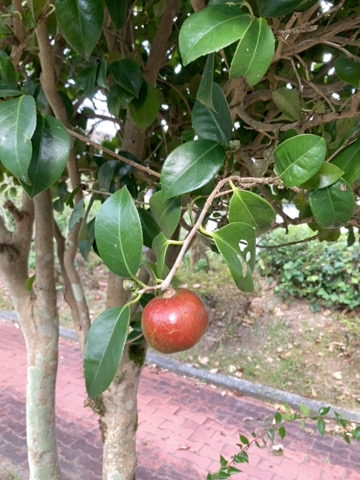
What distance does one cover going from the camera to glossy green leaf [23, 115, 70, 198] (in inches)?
25.8

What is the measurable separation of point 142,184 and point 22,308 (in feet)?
2.14

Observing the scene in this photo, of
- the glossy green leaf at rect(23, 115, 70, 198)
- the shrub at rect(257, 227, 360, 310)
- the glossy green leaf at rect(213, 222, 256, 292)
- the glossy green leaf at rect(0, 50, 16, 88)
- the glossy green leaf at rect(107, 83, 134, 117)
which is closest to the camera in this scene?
the glossy green leaf at rect(213, 222, 256, 292)

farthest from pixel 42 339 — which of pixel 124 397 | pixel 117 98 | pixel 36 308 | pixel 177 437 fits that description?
pixel 177 437

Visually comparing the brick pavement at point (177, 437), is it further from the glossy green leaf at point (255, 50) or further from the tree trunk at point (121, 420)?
the glossy green leaf at point (255, 50)

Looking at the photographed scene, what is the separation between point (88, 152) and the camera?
1.74m

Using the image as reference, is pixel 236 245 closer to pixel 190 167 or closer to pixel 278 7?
pixel 190 167

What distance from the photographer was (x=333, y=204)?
628 millimetres

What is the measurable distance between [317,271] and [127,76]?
12.6ft

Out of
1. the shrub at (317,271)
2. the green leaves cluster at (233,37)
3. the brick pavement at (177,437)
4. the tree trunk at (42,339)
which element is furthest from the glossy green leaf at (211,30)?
the shrub at (317,271)

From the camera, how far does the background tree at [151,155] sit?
1.88ft

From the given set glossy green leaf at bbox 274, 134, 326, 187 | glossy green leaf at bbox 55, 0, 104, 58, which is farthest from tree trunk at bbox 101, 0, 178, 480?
glossy green leaf at bbox 274, 134, 326, 187

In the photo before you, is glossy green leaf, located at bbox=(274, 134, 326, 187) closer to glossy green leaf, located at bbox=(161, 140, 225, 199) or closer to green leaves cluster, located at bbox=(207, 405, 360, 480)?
glossy green leaf, located at bbox=(161, 140, 225, 199)

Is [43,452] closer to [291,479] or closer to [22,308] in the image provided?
[22,308]

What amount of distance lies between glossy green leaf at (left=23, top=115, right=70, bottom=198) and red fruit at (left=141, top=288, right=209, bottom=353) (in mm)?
272
